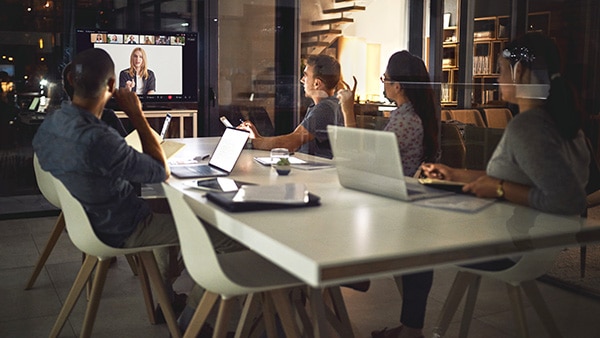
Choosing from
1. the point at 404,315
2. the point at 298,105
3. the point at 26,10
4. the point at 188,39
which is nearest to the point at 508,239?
the point at 404,315

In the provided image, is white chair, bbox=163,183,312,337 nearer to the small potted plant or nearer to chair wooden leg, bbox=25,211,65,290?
the small potted plant

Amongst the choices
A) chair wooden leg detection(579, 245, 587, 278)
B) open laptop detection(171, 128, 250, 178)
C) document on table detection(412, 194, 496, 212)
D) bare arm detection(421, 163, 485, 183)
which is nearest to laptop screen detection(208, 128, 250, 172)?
open laptop detection(171, 128, 250, 178)

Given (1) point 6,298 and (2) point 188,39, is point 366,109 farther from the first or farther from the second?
(1) point 6,298

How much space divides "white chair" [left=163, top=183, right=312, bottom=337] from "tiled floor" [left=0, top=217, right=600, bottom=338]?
33 centimetres

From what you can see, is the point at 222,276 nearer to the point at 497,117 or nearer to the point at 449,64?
the point at 497,117

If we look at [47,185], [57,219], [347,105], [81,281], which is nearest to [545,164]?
[347,105]

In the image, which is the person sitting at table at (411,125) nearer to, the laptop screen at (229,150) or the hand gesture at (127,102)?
the laptop screen at (229,150)

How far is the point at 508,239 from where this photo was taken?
2.27 m

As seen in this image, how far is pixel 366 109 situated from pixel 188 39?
4.77 ft

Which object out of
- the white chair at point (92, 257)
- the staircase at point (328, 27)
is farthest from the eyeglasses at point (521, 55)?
the white chair at point (92, 257)

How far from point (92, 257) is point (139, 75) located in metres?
1.05

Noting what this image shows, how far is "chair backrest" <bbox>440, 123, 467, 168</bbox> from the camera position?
278cm

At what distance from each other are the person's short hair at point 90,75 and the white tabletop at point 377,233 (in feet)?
1.91

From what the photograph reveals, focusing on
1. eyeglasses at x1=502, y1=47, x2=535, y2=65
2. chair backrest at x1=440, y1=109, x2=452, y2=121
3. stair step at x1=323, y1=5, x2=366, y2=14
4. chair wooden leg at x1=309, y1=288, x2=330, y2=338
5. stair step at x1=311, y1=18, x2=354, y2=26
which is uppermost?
stair step at x1=323, y1=5, x2=366, y2=14
